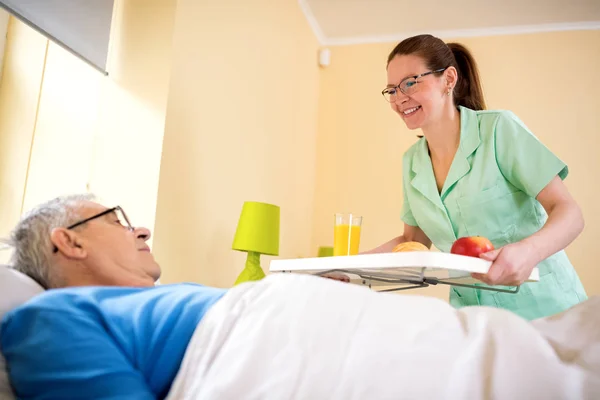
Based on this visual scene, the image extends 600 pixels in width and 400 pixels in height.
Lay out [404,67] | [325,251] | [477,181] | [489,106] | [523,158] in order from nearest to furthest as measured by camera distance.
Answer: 1. [523,158]
2. [477,181]
3. [404,67]
4. [325,251]
5. [489,106]

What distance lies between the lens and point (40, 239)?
1173 millimetres

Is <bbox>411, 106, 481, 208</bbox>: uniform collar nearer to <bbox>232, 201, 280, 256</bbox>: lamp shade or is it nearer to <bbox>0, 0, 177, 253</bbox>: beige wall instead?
<bbox>232, 201, 280, 256</bbox>: lamp shade

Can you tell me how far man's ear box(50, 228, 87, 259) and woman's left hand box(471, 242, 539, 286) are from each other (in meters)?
0.89

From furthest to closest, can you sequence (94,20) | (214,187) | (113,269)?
(214,187) < (94,20) < (113,269)

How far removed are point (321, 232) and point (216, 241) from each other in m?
1.49

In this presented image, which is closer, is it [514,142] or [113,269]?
[113,269]

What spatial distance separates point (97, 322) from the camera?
0.90 meters

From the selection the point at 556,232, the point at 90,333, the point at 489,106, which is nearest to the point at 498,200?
the point at 556,232

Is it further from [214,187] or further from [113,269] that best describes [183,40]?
[113,269]

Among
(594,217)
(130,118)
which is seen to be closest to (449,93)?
(130,118)

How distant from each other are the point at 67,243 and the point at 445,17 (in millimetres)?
3305

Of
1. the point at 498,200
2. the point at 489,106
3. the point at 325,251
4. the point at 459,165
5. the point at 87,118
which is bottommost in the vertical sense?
the point at 325,251

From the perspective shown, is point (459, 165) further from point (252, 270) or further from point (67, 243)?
point (67, 243)

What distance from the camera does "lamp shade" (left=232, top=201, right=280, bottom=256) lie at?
2.37 meters
